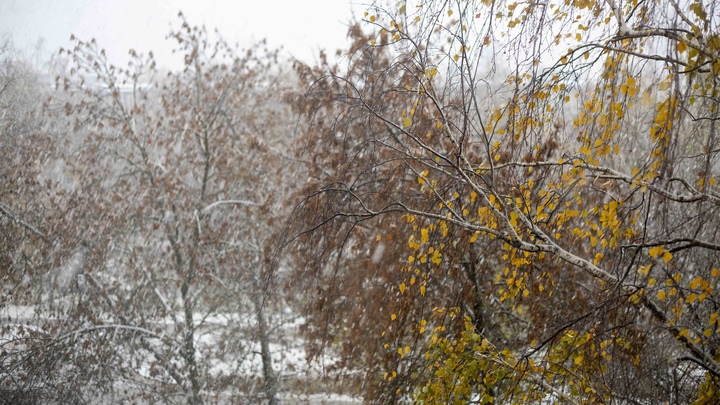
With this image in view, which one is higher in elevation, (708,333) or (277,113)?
(277,113)

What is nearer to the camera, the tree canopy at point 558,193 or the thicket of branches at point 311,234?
the tree canopy at point 558,193

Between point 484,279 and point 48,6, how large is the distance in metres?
35.8

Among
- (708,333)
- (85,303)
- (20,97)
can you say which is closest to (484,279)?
(708,333)

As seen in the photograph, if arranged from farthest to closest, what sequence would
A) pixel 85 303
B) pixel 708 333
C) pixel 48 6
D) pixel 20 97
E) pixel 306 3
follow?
pixel 48 6 < pixel 306 3 < pixel 20 97 < pixel 85 303 < pixel 708 333

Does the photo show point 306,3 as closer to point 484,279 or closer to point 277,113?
point 277,113

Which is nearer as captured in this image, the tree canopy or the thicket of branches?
the tree canopy

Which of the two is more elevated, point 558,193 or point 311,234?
point 558,193

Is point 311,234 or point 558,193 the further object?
point 311,234

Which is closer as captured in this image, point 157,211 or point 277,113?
point 157,211

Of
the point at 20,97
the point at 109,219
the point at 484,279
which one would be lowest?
the point at 484,279

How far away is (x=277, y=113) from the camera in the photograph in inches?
531

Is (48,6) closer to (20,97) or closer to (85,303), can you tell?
(20,97)

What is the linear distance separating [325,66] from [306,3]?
812 inches

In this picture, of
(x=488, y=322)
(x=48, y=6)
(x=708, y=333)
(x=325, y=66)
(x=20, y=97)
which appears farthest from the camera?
(x=48, y=6)
